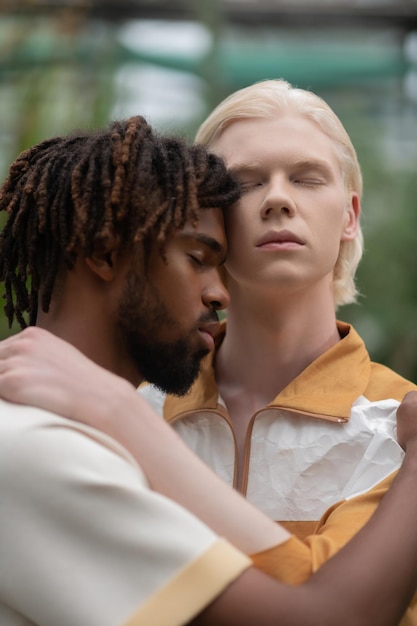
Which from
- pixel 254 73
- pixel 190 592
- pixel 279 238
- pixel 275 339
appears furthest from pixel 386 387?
pixel 254 73

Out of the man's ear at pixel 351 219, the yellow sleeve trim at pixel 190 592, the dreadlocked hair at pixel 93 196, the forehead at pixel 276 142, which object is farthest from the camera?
the man's ear at pixel 351 219

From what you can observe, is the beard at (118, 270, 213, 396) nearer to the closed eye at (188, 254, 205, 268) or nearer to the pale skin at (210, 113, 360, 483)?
the closed eye at (188, 254, 205, 268)

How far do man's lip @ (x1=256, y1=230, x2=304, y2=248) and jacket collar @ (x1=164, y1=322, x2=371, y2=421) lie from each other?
0.29 m

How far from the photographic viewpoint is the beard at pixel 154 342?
211 centimetres

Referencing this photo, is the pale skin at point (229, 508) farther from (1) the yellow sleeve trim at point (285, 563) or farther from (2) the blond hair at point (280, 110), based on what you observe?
(2) the blond hair at point (280, 110)

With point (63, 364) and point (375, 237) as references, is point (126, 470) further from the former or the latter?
point (375, 237)

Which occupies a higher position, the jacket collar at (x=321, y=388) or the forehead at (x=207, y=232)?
the forehead at (x=207, y=232)

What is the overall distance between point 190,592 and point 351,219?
1.29 m

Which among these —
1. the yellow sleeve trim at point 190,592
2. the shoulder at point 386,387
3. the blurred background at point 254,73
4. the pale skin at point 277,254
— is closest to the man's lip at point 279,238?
the pale skin at point 277,254

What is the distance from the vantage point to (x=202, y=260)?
2.22 metres

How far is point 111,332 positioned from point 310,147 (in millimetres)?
711

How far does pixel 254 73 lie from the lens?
6578 mm

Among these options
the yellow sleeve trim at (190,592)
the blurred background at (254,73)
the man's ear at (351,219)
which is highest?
the man's ear at (351,219)

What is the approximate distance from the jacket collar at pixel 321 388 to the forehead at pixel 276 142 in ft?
1.48
